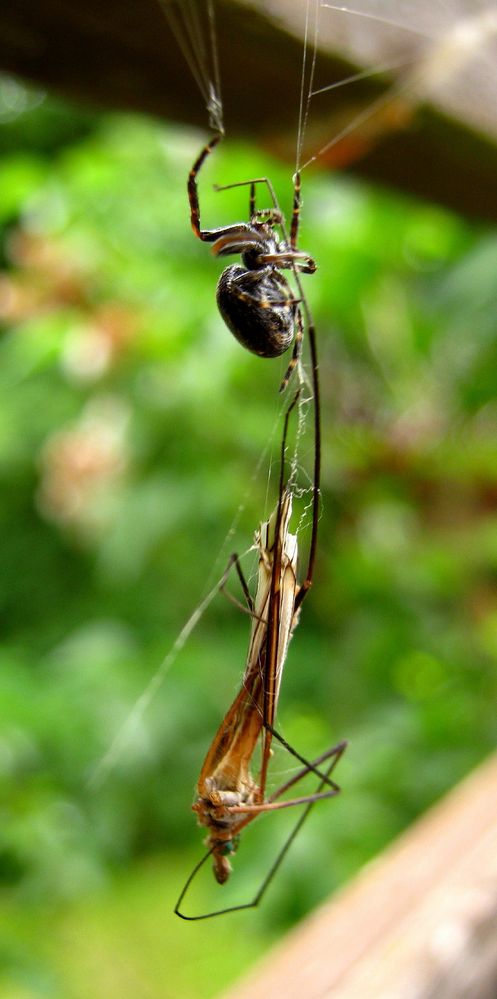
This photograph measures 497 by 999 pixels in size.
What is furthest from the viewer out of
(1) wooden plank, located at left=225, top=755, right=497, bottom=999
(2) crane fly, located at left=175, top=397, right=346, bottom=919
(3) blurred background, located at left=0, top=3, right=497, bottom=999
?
(3) blurred background, located at left=0, top=3, right=497, bottom=999

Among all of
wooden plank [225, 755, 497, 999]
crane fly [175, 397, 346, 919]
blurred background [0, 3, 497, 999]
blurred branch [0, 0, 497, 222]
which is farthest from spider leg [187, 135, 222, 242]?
blurred background [0, 3, 497, 999]

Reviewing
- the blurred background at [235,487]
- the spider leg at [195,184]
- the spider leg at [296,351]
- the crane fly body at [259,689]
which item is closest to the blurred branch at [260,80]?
the spider leg at [195,184]

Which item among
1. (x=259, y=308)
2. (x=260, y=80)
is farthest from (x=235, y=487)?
(x=259, y=308)

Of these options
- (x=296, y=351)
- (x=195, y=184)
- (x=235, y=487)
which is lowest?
(x=296, y=351)

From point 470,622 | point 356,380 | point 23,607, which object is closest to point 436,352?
point 356,380

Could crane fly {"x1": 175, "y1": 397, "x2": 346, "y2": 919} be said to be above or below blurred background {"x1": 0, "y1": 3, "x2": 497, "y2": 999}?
below

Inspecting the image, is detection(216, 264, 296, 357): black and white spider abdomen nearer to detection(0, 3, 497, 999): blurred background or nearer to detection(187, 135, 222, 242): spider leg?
detection(187, 135, 222, 242): spider leg

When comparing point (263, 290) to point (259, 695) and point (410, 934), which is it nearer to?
point (259, 695)
